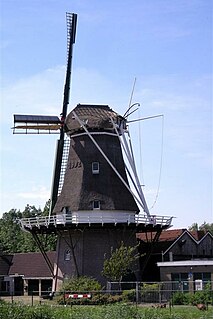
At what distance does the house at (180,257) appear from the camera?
1506 inches

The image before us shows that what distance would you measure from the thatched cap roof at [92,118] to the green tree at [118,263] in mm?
7679

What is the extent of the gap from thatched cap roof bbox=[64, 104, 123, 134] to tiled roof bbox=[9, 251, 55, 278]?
11.5 meters

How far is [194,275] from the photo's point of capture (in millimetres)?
38375

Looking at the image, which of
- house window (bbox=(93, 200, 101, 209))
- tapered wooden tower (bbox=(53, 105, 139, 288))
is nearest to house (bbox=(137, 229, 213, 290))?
tapered wooden tower (bbox=(53, 105, 139, 288))

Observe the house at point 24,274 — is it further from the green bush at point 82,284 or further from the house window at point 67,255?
the green bush at point 82,284

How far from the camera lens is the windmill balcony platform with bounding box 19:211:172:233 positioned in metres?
38.4

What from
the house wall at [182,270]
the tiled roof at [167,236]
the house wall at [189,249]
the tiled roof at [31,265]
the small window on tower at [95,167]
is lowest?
the house wall at [182,270]

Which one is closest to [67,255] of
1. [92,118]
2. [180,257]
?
[180,257]

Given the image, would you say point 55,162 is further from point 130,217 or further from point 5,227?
point 5,227

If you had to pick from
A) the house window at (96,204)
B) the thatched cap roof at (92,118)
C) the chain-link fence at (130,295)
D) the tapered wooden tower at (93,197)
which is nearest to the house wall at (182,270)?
the chain-link fence at (130,295)

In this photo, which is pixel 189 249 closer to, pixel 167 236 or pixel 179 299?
pixel 167 236

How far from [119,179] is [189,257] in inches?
312

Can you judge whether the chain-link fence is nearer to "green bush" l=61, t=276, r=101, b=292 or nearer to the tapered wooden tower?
"green bush" l=61, t=276, r=101, b=292

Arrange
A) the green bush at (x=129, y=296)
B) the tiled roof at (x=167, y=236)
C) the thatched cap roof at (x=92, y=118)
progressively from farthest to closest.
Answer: the tiled roof at (x=167, y=236) → the thatched cap roof at (x=92, y=118) → the green bush at (x=129, y=296)
